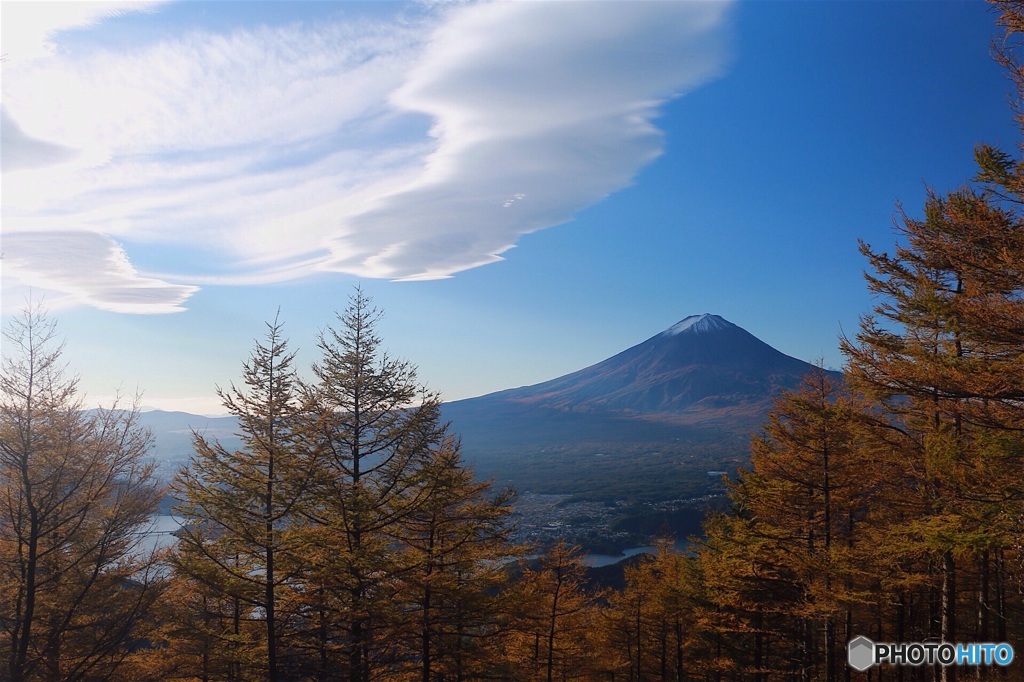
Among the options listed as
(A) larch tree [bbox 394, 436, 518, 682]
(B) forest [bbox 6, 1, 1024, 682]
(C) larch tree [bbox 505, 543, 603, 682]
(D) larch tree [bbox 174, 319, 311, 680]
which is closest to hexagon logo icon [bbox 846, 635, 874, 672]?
(B) forest [bbox 6, 1, 1024, 682]

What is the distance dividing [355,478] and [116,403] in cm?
486

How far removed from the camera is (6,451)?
8086 millimetres

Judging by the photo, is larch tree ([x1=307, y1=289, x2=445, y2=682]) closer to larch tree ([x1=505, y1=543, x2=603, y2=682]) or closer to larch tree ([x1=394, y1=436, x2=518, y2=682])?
larch tree ([x1=394, y1=436, x2=518, y2=682])

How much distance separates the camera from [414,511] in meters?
12.1

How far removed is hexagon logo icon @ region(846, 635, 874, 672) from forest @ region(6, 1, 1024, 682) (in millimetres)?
878

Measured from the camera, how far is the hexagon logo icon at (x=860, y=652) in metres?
12.5

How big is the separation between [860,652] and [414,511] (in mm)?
11176

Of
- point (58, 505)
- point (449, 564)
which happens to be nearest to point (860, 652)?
point (449, 564)

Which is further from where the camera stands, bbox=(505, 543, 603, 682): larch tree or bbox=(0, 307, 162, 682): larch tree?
bbox=(505, 543, 603, 682): larch tree

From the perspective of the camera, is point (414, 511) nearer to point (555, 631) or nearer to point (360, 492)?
point (360, 492)

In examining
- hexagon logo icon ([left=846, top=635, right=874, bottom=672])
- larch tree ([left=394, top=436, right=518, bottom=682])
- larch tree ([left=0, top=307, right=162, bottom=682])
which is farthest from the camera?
hexagon logo icon ([left=846, top=635, right=874, bottom=672])

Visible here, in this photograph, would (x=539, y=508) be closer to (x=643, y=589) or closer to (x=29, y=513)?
(x=643, y=589)

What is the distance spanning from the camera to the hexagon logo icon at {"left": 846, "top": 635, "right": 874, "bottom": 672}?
1249 centimetres

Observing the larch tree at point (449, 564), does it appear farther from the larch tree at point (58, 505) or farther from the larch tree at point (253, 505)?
the larch tree at point (58, 505)
